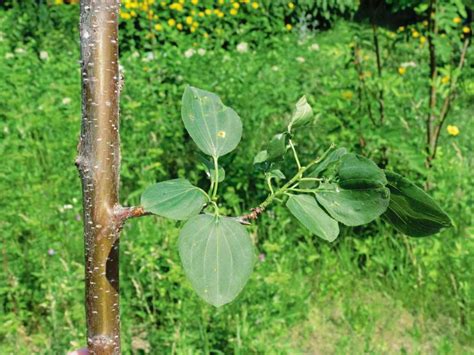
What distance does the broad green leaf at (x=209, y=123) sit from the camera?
55cm

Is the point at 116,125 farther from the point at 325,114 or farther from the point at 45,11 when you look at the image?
the point at 45,11

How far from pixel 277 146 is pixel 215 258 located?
0.38ft

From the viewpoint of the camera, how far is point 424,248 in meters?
2.61

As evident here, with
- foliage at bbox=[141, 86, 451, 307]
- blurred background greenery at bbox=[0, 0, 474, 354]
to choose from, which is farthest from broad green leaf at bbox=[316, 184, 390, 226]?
blurred background greenery at bbox=[0, 0, 474, 354]

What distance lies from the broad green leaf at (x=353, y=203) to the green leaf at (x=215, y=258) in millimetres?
77

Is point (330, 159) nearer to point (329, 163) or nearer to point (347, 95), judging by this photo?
point (329, 163)

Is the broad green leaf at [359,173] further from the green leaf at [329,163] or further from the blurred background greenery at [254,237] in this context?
the blurred background greenery at [254,237]

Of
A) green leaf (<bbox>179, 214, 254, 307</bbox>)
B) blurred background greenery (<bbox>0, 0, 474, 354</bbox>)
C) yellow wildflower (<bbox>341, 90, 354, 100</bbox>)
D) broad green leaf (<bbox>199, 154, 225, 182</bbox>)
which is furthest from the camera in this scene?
yellow wildflower (<bbox>341, 90, 354, 100</bbox>)

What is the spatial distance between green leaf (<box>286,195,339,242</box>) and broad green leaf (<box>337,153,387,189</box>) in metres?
0.03

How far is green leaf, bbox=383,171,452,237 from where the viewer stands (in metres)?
0.50

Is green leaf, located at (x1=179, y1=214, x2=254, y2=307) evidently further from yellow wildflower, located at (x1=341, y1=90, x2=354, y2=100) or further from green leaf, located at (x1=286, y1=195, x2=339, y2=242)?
yellow wildflower, located at (x1=341, y1=90, x2=354, y2=100)

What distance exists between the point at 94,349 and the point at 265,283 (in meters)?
1.75

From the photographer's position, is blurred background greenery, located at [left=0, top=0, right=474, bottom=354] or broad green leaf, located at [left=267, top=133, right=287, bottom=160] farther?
blurred background greenery, located at [left=0, top=0, right=474, bottom=354]

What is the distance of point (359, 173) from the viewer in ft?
1.70
